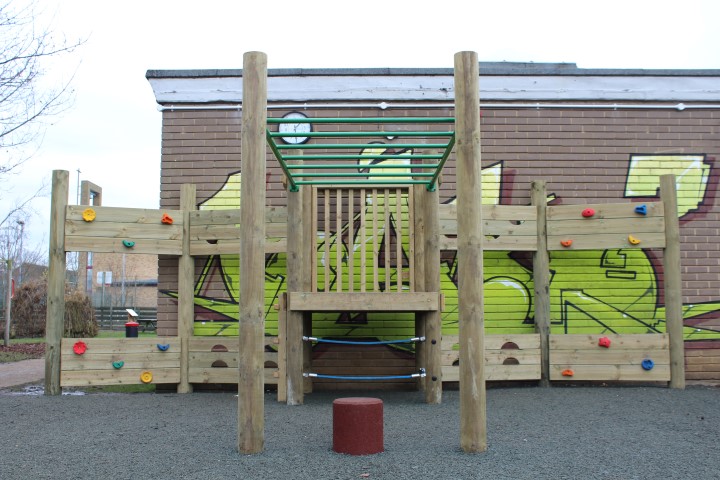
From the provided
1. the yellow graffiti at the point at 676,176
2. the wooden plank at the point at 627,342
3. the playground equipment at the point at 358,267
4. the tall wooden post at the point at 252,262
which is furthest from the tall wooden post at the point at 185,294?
the yellow graffiti at the point at 676,176

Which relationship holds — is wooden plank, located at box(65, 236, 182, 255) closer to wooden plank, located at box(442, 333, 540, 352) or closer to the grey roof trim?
the grey roof trim

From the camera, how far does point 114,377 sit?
7.84 meters

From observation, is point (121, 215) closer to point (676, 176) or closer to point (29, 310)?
point (676, 176)

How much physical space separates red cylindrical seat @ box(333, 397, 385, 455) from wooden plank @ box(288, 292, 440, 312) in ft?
7.25

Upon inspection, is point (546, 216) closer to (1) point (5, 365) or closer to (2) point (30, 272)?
(1) point (5, 365)

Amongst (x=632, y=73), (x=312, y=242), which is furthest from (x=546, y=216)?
(x=312, y=242)

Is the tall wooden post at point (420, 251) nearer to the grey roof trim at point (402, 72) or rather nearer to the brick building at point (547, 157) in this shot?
the brick building at point (547, 157)

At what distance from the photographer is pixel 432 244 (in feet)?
23.9

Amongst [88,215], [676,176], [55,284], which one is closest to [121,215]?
[88,215]

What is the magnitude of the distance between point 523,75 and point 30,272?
3322cm

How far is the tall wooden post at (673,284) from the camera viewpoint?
26.1 ft

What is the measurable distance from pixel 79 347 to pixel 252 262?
4.26m

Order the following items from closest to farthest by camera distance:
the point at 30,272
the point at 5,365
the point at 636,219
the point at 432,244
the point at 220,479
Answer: the point at 220,479 < the point at 432,244 < the point at 636,219 < the point at 5,365 < the point at 30,272

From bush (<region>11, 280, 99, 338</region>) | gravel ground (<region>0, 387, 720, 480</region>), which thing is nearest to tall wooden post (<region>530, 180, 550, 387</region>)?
gravel ground (<region>0, 387, 720, 480</region>)
